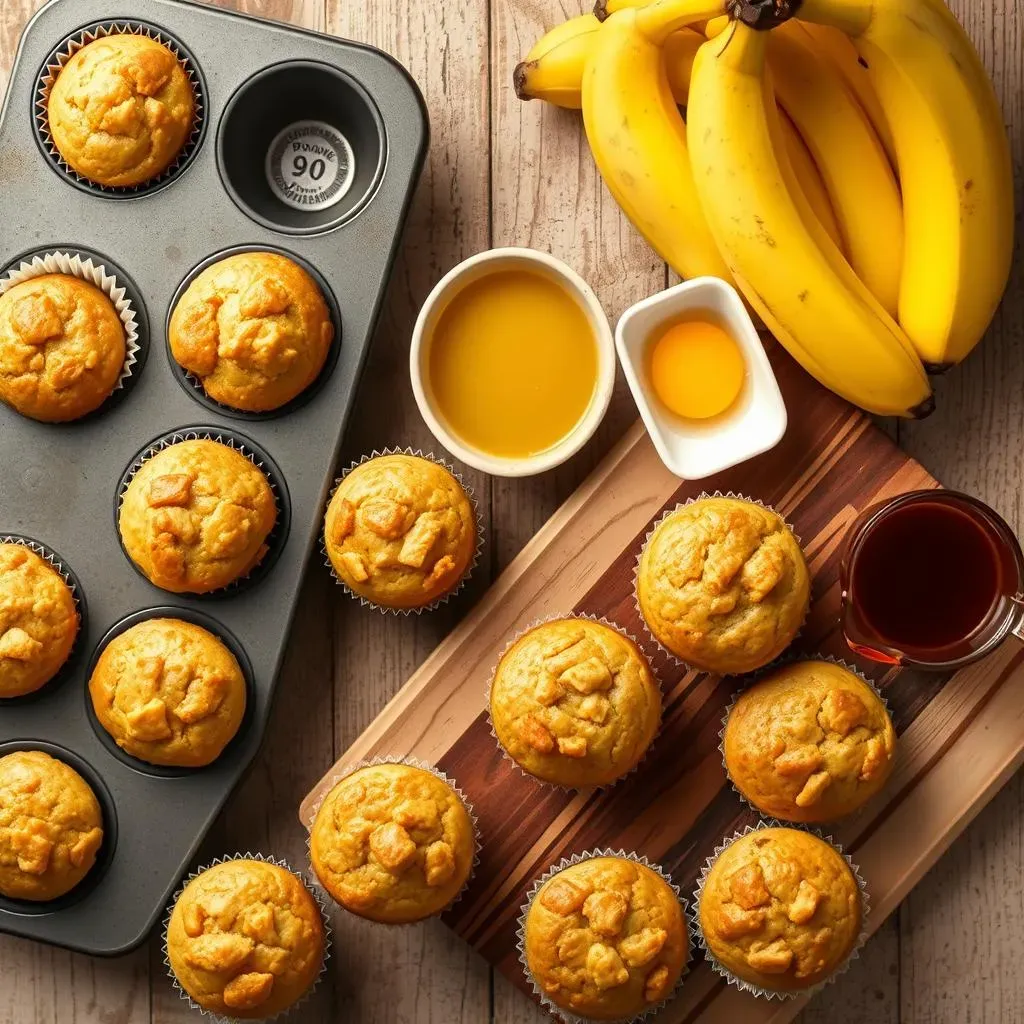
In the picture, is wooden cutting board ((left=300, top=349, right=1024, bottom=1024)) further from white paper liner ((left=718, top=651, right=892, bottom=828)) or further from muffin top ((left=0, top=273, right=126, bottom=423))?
muffin top ((left=0, top=273, right=126, bottom=423))

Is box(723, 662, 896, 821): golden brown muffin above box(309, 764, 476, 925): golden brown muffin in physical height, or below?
above

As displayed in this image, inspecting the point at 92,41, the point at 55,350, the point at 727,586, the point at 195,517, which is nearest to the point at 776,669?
the point at 727,586

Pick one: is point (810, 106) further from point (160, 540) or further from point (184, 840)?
point (184, 840)

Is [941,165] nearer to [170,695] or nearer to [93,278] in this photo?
[93,278]

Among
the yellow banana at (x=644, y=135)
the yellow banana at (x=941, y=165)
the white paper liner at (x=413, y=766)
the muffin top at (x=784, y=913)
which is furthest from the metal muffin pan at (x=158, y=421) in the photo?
the muffin top at (x=784, y=913)

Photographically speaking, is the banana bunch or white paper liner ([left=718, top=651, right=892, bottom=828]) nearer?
the banana bunch

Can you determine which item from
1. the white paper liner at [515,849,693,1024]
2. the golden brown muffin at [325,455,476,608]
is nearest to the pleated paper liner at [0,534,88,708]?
the golden brown muffin at [325,455,476,608]

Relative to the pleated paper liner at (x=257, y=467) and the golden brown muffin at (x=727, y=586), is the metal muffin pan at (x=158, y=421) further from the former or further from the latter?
the golden brown muffin at (x=727, y=586)
